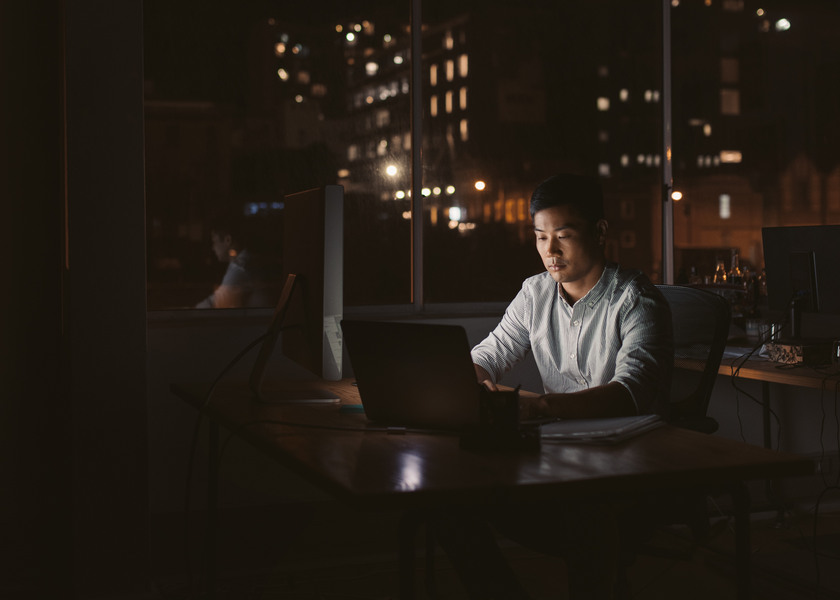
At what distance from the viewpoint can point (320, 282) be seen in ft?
6.60

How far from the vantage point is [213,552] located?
2520mm

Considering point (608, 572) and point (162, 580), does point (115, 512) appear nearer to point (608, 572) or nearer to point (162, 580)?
point (162, 580)

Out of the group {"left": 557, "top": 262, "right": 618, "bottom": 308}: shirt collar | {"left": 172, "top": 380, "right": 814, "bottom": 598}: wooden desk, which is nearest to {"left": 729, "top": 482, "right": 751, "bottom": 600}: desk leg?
{"left": 172, "top": 380, "right": 814, "bottom": 598}: wooden desk

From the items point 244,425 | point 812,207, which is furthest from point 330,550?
point 812,207

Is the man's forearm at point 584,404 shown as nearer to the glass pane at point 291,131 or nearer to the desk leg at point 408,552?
the desk leg at point 408,552

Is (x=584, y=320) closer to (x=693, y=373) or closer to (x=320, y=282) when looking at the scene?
(x=693, y=373)

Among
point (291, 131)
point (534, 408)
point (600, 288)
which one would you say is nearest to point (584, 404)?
point (534, 408)

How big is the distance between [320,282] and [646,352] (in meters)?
0.81

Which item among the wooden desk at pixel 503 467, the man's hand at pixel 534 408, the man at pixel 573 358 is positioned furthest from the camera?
the man's hand at pixel 534 408

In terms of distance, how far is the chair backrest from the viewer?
2379mm

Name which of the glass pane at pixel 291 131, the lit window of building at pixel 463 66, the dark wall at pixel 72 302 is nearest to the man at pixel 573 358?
the glass pane at pixel 291 131

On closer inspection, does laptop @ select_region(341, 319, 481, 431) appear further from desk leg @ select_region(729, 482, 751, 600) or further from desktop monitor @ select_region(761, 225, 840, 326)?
desktop monitor @ select_region(761, 225, 840, 326)

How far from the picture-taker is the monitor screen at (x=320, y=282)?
79.0 inches

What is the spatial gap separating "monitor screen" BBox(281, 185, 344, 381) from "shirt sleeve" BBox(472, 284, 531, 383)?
62 cm
